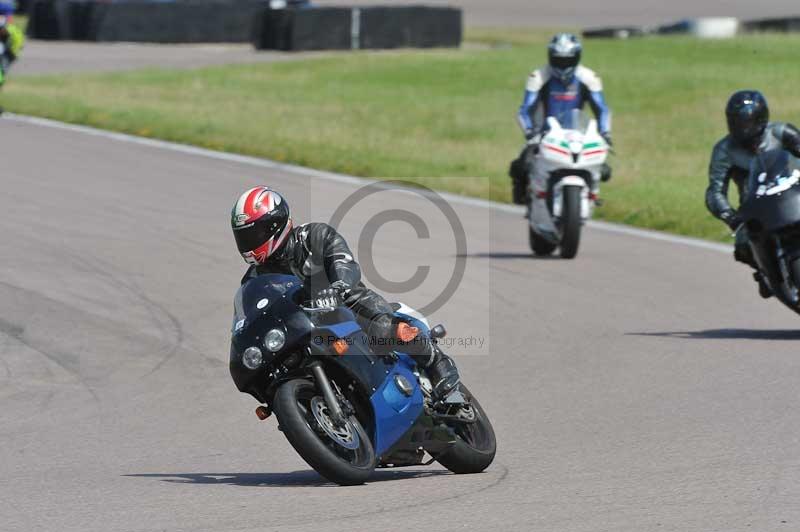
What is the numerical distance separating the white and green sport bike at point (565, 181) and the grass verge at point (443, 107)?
8.83 ft

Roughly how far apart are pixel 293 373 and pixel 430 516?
3.13 ft

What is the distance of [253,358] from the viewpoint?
21.0 feet

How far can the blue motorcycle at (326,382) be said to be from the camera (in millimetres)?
6328

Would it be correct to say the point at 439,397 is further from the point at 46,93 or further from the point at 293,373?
the point at 46,93

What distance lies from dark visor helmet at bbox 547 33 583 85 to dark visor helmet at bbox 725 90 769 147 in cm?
404

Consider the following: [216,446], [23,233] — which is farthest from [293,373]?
[23,233]

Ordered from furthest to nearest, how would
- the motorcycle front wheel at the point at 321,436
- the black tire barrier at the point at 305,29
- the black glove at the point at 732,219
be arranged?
the black tire barrier at the point at 305,29 < the black glove at the point at 732,219 < the motorcycle front wheel at the point at 321,436

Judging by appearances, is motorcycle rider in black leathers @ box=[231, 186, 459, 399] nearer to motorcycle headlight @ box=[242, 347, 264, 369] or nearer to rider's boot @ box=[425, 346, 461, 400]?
rider's boot @ box=[425, 346, 461, 400]

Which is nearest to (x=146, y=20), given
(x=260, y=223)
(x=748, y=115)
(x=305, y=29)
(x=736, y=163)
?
(x=305, y=29)

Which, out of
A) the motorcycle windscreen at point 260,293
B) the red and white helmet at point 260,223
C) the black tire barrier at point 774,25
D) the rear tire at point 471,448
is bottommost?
the rear tire at point 471,448

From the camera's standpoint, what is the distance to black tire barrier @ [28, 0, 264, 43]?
42312 mm

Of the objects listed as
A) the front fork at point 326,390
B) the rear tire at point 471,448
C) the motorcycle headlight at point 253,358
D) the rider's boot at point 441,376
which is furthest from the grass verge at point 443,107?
the motorcycle headlight at point 253,358

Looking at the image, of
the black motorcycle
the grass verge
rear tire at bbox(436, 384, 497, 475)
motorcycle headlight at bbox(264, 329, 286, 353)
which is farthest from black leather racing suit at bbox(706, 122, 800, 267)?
the grass verge

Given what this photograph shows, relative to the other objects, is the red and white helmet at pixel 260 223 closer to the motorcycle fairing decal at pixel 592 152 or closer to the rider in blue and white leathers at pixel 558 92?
the motorcycle fairing decal at pixel 592 152
